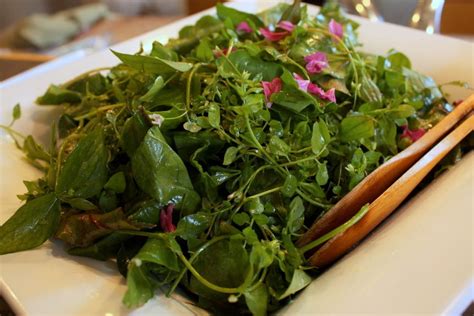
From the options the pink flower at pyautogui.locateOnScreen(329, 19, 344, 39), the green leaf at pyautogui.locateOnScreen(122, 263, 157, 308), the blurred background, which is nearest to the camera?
the green leaf at pyautogui.locateOnScreen(122, 263, 157, 308)

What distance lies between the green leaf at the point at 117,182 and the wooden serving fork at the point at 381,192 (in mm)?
224

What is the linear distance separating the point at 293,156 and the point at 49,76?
554 millimetres

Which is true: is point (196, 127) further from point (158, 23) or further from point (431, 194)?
point (158, 23)

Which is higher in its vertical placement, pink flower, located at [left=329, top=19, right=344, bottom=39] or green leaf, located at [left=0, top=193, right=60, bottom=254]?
pink flower, located at [left=329, top=19, right=344, bottom=39]

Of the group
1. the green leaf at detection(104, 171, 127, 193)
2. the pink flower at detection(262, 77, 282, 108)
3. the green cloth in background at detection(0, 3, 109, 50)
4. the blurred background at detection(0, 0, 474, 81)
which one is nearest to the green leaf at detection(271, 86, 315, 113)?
the pink flower at detection(262, 77, 282, 108)

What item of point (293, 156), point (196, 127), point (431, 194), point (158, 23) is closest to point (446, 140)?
point (431, 194)

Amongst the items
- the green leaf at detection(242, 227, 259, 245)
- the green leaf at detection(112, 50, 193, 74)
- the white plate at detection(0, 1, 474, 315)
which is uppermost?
the green leaf at detection(112, 50, 193, 74)

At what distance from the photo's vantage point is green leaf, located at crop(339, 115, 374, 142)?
67 centimetres

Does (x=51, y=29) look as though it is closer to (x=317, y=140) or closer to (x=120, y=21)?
(x=120, y=21)

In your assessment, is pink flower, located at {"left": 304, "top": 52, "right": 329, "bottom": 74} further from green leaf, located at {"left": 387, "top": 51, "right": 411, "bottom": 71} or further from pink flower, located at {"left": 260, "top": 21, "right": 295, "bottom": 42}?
green leaf, located at {"left": 387, "top": 51, "right": 411, "bottom": 71}

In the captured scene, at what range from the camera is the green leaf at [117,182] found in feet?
2.02

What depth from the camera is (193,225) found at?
1.90 feet

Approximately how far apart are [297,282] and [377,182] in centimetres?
18

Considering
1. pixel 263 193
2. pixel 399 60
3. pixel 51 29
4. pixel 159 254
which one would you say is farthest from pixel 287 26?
pixel 51 29
